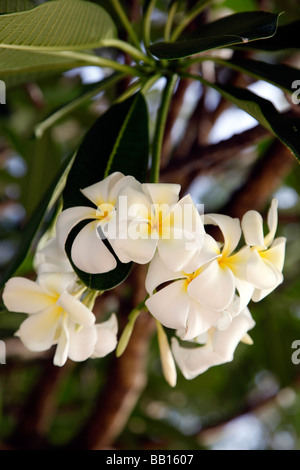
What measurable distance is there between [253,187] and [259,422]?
1.24 m

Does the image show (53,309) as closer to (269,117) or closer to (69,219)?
(69,219)

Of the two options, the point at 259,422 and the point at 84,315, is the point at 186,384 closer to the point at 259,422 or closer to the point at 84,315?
the point at 259,422

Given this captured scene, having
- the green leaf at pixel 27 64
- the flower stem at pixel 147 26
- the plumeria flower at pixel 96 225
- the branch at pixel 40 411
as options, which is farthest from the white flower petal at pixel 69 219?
the branch at pixel 40 411

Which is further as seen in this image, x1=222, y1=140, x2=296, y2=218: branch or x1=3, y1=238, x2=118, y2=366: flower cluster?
x1=222, y1=140, x2=296, y2=218: branch

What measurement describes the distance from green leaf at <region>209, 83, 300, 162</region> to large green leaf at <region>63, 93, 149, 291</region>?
11 cm

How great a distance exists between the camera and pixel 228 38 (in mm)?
453

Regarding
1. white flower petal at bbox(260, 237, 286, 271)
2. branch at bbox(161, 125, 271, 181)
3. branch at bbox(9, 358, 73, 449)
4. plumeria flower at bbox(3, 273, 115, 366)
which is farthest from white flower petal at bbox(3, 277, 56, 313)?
branch at bbox(9, 358, 73, 449)

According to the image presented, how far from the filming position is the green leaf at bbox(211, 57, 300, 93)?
0.56 m

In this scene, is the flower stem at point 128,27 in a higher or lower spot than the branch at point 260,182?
higher

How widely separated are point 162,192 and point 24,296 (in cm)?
17

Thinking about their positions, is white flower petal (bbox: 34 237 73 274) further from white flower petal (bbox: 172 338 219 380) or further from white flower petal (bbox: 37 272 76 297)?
white flower petal (bbox: 172 338 219 380)

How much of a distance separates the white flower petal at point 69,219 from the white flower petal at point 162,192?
56mm

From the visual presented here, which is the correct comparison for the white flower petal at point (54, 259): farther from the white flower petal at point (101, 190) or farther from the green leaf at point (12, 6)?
the green leaf at point (12, 6)

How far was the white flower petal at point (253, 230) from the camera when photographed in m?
0.46
